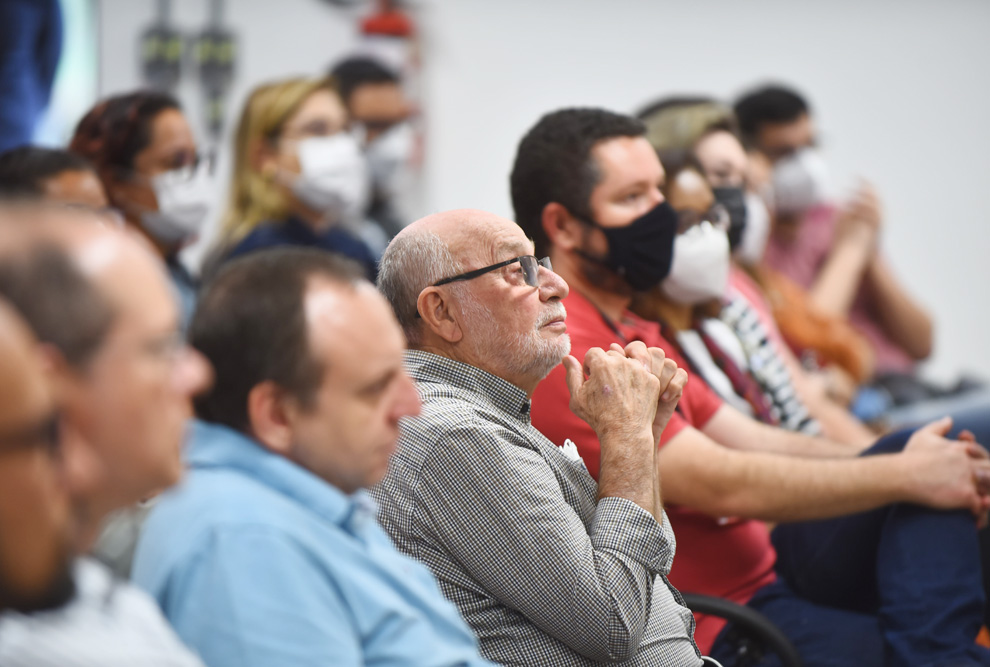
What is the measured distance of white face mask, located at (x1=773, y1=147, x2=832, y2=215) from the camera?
13.0 ft

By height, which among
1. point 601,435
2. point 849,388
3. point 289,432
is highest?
point 289,432

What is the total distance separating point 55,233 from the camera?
71cm

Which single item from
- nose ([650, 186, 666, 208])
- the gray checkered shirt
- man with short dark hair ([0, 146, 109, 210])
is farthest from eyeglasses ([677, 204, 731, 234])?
man with short dark hair ([0, 146, 109, 210])

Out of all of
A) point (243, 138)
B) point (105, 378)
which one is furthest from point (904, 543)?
point (243, 138)

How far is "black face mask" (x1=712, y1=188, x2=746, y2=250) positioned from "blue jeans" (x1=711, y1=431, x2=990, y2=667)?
2.62 feet

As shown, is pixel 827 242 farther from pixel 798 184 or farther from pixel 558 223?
pixel 558 223

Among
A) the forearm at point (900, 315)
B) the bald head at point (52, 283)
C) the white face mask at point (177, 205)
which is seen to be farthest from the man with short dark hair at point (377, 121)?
the bald head at point (52, 283)

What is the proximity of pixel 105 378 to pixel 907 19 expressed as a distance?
5.83 m

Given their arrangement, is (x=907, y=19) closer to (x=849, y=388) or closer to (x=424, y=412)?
(x=849, y=388)

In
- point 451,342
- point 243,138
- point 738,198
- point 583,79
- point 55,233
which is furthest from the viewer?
point 583,79

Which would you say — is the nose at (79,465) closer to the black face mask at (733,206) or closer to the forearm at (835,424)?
the black face mask at (733,206)

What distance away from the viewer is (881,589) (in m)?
1.90

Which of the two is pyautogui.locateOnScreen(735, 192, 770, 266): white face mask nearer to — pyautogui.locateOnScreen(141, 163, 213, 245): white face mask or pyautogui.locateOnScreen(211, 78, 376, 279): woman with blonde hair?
pyautogui.locateOnScreen(211, 78, 376, 279): woman with blonde hair

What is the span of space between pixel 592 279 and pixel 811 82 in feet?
13.8
